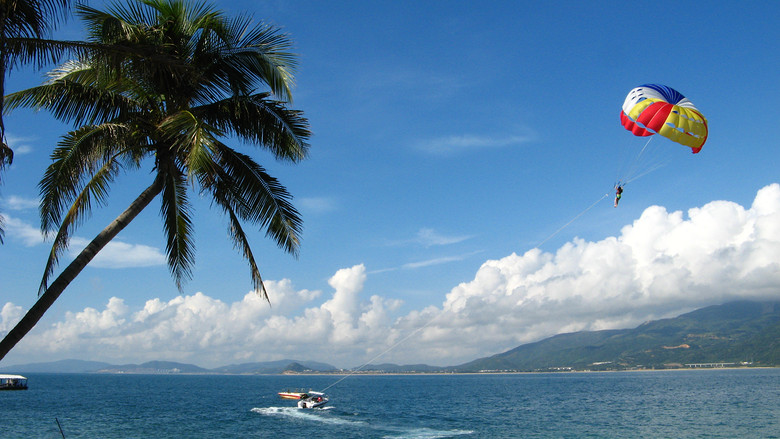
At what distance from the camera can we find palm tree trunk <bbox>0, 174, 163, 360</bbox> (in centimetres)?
649

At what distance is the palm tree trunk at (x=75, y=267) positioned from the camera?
649 cm

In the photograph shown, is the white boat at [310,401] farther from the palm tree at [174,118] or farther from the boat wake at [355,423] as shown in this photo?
the palm tree at [174,118]

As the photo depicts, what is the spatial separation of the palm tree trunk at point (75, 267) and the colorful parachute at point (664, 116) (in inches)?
809

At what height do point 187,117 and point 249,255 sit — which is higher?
point 187,117

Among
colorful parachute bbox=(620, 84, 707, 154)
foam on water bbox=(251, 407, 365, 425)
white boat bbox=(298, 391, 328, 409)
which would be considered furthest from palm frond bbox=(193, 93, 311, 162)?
white boat bbox=(298, 391, 328, 409)

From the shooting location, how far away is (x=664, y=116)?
22750mm

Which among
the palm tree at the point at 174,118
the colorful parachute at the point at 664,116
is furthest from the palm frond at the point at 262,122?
the colorful parachute at the point at 664,116

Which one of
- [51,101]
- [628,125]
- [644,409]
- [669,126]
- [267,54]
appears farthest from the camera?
[644,409]

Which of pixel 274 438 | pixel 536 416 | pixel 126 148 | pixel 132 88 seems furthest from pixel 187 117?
pixel 536 416

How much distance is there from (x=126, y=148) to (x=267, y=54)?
2906mm

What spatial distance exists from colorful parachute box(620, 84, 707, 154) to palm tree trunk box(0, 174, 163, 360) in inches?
809

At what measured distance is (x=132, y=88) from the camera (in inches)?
392

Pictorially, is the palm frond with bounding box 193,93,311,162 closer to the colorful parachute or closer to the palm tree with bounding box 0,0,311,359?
the palm tree with bounding box 0,0,311,359

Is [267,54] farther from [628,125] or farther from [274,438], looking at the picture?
[274,438]
